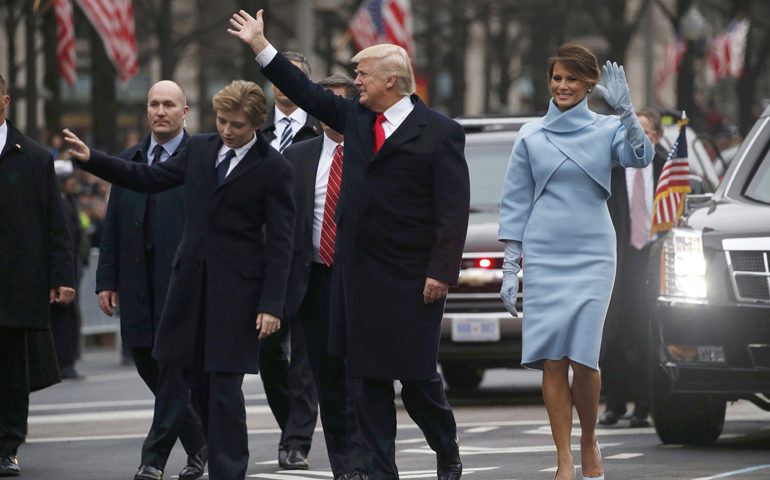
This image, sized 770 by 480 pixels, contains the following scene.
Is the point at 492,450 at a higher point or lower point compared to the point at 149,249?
lower

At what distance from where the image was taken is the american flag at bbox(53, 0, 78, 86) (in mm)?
20344

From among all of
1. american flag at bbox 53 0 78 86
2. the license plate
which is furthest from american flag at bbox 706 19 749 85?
the license plate

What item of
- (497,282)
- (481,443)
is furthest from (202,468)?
(497,282)

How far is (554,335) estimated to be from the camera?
258 inches

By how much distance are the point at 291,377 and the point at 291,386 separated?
53 millimetres

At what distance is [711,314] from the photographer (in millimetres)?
7602

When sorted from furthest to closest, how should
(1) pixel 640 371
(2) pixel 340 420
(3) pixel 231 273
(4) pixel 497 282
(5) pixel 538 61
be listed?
(5) pixel 538 61, (4) pixel 497 282, (1) pixel 640 371, (2) pixel 340 420, (3) pixel 231 273

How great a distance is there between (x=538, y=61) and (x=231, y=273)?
32.1 m

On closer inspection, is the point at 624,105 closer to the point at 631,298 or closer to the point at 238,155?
the point at 238,155

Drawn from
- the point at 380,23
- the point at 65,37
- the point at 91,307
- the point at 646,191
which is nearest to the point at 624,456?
the point at 646,191

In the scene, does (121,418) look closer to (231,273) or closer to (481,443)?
(481,443)

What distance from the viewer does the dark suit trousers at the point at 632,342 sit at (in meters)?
9.71

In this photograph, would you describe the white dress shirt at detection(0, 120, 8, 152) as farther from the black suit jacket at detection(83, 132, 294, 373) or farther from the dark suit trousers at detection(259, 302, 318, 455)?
the dark suit trousers at detection(259, 302, 318, 455)

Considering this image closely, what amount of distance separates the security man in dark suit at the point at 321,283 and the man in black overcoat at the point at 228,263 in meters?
0.71
